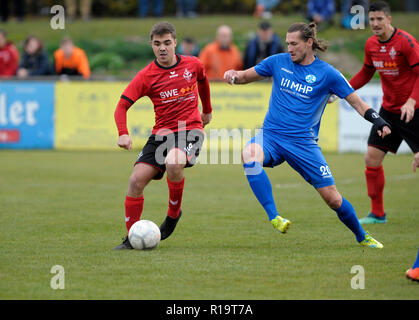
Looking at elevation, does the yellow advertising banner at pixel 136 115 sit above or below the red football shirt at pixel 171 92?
below

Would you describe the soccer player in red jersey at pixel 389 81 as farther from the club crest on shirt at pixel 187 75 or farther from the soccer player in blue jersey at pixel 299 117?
the club crest on shirt at pixel 187 75

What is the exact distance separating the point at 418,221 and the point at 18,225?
4546 mm

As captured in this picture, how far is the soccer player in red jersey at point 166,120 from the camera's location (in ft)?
22.9

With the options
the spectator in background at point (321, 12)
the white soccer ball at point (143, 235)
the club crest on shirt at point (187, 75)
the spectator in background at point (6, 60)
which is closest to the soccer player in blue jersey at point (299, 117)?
the club crest on shirt at point (187, 75)

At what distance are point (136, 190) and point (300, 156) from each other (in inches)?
61.7

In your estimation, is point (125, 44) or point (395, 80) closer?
point (395, 80)

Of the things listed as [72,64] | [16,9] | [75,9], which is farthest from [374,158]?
[16,9]

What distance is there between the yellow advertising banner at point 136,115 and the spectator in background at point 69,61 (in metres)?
1.01

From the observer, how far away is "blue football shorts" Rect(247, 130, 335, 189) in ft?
22.4

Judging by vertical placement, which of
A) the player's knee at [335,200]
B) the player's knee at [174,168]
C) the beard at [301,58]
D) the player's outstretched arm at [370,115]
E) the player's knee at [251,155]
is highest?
the beard at [301,58]
